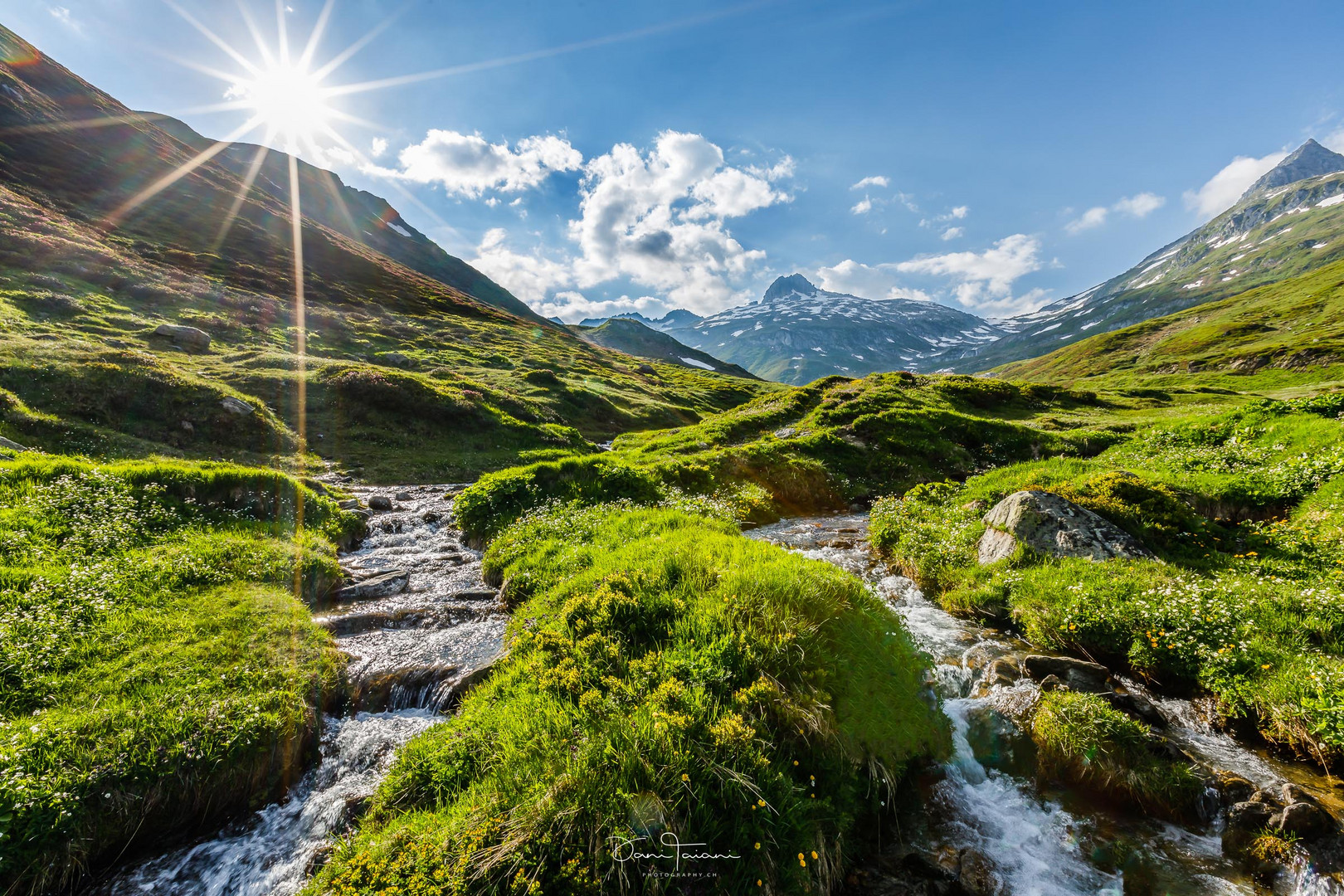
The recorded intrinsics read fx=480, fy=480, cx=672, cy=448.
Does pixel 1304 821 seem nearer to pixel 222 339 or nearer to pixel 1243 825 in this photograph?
pixel 1243 825

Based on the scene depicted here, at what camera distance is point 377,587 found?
13.5 meters

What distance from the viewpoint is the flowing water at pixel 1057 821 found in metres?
6.02

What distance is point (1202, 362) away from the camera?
407 feet

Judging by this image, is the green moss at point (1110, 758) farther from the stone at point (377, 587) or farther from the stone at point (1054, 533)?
the stone at point (377, 587)

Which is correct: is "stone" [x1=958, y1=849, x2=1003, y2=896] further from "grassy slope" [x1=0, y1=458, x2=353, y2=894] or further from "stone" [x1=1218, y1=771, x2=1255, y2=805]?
"grassy slope" [x1=0, y1=458, x2=353, y2=894]

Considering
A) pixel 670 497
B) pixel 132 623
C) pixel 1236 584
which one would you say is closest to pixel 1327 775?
pixel 1236 584

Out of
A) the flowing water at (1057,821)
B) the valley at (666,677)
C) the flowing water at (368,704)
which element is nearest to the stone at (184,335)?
the valley at (666,677)

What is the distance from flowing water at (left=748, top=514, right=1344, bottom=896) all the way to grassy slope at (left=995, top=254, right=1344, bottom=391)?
10692 cm

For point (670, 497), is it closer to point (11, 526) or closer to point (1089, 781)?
point (1089, 781)

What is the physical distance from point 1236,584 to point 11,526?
84.6 ft

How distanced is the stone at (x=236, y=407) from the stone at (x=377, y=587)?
21.9 m

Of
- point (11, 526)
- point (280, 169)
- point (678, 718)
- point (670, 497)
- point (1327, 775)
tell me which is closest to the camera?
point (678, 718)

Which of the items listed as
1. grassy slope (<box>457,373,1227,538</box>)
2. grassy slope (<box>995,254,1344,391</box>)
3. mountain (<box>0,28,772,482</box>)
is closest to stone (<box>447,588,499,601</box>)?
grassy slope (<box>457,373,1227,538</box>)

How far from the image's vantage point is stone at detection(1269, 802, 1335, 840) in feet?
20.1
